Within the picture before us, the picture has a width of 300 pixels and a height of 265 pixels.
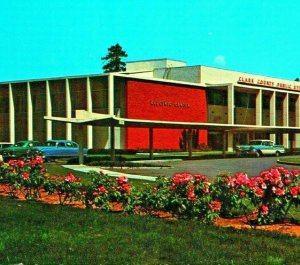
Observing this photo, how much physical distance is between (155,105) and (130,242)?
55706mm

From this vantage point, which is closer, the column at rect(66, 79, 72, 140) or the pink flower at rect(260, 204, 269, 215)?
the pink flower at rect(260, 204, 269, 215)

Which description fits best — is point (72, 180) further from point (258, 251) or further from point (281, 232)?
point (258, 251)

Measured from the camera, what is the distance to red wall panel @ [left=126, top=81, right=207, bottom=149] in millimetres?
61156

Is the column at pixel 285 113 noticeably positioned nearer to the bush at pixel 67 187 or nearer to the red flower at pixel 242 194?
the bush at pixel 67 187

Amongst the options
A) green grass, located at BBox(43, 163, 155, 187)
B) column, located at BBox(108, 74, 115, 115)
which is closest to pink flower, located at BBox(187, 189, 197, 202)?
green grass, located at BBox(43, 163, 155, 187)

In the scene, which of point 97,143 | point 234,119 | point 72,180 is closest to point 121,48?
point 234,119

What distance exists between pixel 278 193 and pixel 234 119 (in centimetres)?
6403

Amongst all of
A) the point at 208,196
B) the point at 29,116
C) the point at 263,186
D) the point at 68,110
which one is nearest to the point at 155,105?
the point at 68,110

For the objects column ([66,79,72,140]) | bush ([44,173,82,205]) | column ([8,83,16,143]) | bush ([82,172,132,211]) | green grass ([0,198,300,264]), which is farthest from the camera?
column ([8,83,16,143])

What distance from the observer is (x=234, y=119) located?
73500 millimetres

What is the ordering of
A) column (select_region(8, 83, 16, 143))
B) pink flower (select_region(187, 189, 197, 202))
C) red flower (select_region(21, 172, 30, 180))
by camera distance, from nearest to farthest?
pink flower (select_region(187, 189, 197, 202))
red flower (select_region(21, 172, 30, 180))
column (select_region(8, 83, 16, 143))

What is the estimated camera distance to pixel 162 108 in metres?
64.4

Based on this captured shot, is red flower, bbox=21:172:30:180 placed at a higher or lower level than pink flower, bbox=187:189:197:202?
higher

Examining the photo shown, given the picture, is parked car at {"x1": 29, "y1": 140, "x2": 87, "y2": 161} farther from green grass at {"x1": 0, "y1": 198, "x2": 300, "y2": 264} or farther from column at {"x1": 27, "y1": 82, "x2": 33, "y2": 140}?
green grass at {"x1": 0, "y1": 198, "x2": 300, "y2": 264}
